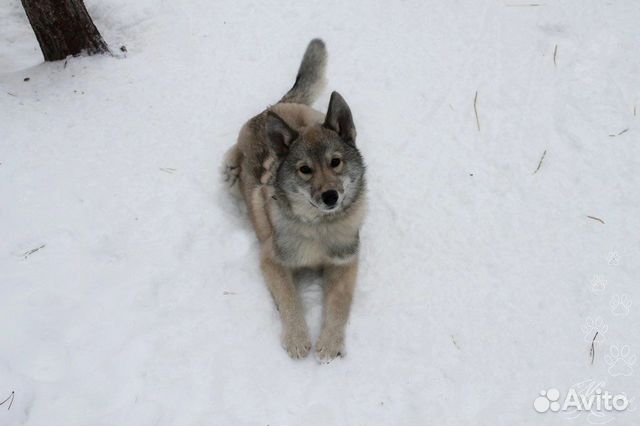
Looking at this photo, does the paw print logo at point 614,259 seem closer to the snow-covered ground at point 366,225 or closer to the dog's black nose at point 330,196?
the snow-covered ground at point 366,225

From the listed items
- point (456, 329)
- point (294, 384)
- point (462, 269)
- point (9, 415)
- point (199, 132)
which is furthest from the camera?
point (199, 132)

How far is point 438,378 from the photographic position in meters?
3.27

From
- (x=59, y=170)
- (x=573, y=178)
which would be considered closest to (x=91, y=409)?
(x=59, y=170)

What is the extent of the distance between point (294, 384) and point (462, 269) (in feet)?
4.96

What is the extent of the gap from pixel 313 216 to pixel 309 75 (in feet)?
6.24

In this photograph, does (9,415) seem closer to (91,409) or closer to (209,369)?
(91,409)

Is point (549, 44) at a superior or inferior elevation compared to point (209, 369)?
superior

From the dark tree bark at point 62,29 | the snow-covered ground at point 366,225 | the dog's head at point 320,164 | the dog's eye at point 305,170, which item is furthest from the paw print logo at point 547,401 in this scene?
the dark tree bark at point 62,29

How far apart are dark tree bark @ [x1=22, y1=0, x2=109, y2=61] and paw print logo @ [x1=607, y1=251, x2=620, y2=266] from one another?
16.1ft

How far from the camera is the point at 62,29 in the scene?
4.84m

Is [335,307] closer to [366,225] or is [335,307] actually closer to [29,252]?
[366,225]

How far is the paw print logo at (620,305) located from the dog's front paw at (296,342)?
2.11m

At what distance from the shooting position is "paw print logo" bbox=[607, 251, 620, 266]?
3.81 metres

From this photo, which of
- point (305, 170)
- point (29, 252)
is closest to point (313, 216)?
point (305, 170)
